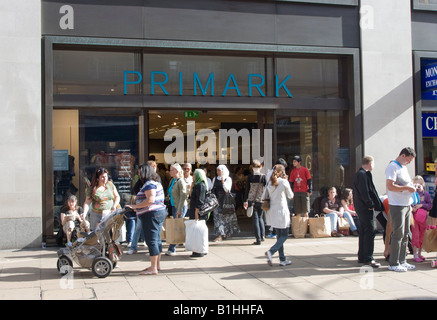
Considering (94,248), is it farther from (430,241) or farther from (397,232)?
(430,241)

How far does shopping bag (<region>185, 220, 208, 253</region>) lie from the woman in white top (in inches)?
50.8

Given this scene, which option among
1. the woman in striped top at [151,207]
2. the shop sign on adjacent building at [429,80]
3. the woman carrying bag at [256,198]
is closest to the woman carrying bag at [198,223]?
the woman in striped top at [151,207]

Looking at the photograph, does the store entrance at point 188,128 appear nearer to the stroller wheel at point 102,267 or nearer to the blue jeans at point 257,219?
the blue jeans at point 257,219

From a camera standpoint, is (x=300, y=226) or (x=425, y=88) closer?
(x=300, y=226)

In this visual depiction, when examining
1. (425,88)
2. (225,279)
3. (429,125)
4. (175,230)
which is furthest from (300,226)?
(425,88)

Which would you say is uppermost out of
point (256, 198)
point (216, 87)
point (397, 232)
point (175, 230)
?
point (216, 87)

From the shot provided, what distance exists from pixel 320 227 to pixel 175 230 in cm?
375

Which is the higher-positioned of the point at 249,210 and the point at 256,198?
the point at 256,198

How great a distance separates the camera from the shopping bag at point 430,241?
8344mm

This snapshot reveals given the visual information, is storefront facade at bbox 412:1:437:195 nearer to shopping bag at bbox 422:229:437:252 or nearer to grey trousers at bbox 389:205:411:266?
shopping bag at bbox 422:229:437:252

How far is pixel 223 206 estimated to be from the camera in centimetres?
1134

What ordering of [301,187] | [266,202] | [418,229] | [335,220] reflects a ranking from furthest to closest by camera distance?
[301,187]
[335,220]
[418,229]
[266,202]
